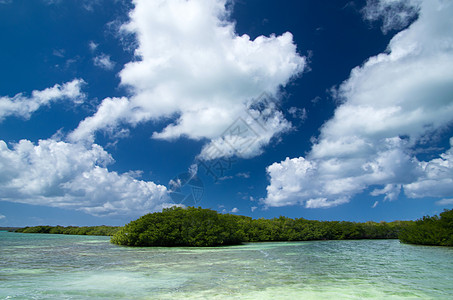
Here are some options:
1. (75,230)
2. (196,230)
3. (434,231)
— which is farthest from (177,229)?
(75,230)

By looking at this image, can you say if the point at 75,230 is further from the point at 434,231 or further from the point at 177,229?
the point at 434,231

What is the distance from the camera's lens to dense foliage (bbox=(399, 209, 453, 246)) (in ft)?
127

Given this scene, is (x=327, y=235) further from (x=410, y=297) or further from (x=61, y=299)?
(x=61, y=299)

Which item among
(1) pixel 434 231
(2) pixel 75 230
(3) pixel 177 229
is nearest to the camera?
(1) pixel 434 231

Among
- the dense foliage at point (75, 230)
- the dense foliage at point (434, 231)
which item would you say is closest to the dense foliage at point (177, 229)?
the dense foliage at point (434, 231)

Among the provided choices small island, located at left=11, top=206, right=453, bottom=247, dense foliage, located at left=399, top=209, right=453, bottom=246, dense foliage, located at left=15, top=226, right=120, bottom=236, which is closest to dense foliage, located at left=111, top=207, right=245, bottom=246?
small island, located at left=11, top=206, right=453, bottom=247

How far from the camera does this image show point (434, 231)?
4028cm

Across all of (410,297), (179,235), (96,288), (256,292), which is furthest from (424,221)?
(96,288)

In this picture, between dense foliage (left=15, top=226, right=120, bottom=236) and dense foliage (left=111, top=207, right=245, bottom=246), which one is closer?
dense foliage (left=111, top=207, right=245, bottom=246)

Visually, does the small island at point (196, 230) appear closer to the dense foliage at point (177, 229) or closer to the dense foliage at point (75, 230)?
the dense foliage at point (177, 229)

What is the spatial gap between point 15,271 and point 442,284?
2158cm

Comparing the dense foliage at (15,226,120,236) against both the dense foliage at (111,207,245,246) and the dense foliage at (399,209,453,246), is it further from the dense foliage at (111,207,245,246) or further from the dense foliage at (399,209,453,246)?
the dense foliage at (399,209,453,246)

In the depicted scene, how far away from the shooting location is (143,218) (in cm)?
4178

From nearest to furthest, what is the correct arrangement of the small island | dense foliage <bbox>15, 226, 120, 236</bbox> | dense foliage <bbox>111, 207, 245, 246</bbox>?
1. the small island
2. dense foliage <bbox>111, 207, 245, 246</bbox>
3. dense foliage <bbox>15, 226, 120, 236</bbox>
